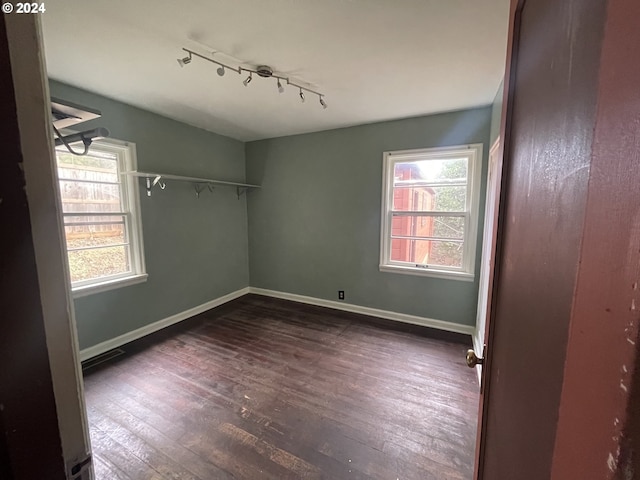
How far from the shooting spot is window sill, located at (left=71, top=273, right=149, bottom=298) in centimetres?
247

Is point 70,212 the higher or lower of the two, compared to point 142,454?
higher

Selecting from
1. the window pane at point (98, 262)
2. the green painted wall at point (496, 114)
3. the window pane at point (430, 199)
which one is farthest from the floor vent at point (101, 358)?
the green painted wall at point (496, 114)

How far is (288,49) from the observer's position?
5.99ft

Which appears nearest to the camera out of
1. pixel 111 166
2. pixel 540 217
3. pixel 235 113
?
pixel 540 217

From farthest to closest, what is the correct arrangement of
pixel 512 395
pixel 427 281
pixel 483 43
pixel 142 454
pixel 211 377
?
1. pixel 427 281
2. pixel 211 377
3. pixel 483 43
4. pixel 142 454
5. pixel 512 395

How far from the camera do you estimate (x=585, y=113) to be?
0.34 m

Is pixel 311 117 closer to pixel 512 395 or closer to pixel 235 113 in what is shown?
pixel 235 113

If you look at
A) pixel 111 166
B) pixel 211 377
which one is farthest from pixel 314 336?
pixel 111 166

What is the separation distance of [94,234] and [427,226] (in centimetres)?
358

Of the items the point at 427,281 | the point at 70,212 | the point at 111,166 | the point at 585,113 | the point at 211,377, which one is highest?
the point at 111,166

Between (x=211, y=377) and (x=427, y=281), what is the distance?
251cm

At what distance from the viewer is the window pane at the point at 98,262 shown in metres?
2.53

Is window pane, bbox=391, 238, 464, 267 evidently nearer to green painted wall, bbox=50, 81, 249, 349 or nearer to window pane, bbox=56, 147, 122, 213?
green painted wall, bbox=50, 81, 249, 349

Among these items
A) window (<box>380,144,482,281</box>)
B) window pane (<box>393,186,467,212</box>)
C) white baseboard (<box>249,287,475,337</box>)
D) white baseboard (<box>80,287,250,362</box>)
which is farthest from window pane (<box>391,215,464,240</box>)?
white baseboard (<box>80,287,250,362</box>)
